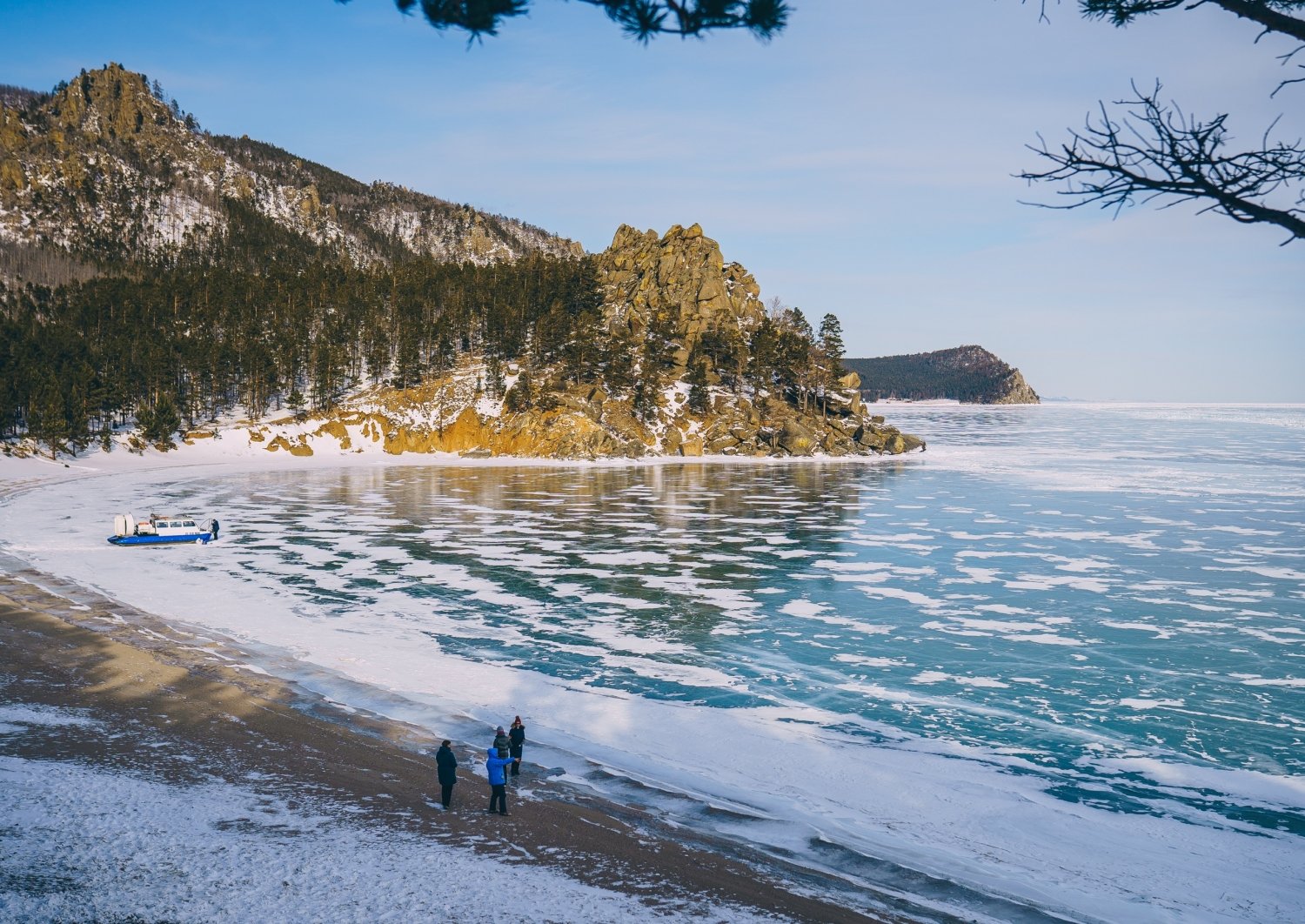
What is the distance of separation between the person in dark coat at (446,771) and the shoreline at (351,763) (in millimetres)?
275

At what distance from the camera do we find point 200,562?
3612cm

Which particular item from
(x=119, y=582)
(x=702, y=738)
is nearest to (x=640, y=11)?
(x=702, y=738)

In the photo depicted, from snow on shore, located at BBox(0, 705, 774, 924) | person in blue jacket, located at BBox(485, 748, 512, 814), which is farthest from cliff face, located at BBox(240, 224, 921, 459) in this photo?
snow on shore, located at BBox(0, 705, 774, 924)

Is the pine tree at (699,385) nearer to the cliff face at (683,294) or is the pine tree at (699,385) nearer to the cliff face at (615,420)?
the cliff face at (615,420)

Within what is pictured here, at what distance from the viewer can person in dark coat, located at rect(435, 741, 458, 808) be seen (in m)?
13.9

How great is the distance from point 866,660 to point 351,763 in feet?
46.9

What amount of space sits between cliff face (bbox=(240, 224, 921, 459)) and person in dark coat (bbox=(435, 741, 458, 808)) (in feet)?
272

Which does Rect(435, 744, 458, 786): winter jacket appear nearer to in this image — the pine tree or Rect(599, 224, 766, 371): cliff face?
the pine tree

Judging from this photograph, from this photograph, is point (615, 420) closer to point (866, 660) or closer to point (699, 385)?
point (699, 385)

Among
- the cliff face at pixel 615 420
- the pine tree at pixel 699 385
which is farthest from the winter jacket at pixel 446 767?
the pine tree at pixel 699 385

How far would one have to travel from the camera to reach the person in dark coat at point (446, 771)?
45.5 feet

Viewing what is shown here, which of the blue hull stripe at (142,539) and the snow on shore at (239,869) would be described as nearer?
the snow on shore at (239,869)

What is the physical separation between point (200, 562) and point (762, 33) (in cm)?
3635

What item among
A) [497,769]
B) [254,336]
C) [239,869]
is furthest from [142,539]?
[254,336]
